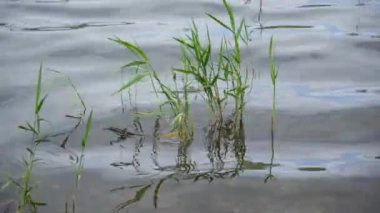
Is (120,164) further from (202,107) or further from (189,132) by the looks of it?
(202,107)

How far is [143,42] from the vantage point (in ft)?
15.3

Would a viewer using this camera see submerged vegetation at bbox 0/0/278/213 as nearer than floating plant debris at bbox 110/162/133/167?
Yes

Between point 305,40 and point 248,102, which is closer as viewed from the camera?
point 248,102

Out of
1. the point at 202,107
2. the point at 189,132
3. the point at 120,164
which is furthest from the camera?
the point at 202,107

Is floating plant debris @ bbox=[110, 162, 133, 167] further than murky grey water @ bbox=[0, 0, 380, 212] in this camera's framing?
Yes

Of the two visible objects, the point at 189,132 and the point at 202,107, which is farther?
the point at 202,107

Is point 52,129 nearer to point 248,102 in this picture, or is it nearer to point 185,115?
point 185,115

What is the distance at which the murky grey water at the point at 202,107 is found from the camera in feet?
8.76

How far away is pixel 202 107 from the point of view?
352 centimetres

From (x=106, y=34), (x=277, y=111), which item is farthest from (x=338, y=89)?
(x=106, y=34)

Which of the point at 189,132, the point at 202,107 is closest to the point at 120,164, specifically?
the point at 189,132

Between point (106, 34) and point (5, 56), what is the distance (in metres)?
0.82

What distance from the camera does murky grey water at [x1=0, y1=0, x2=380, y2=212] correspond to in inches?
105

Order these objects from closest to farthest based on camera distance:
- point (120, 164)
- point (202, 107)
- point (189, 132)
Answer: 1. point (120, 164)
2. point (189, 132)
3. point (202, 107)
